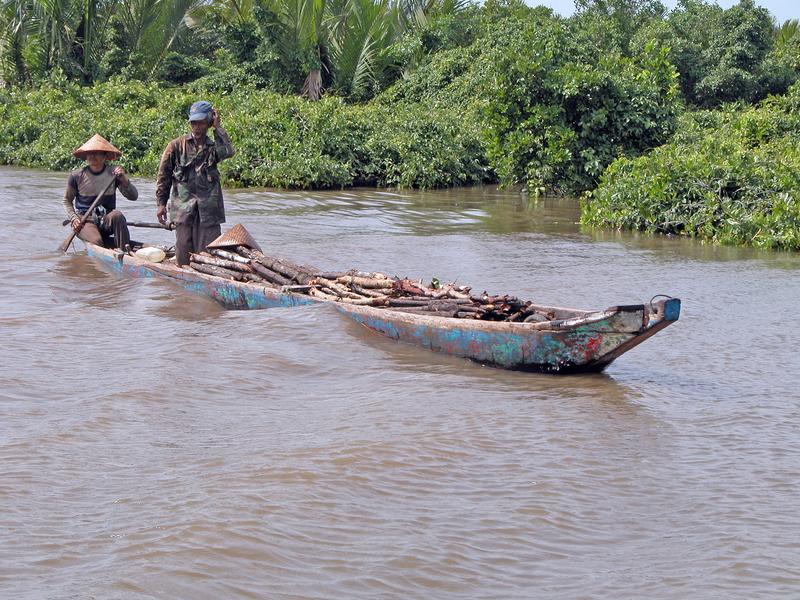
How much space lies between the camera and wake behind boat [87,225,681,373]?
17.7 ft

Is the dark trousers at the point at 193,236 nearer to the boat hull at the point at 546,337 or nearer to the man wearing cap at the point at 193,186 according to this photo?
the man wearing cap at the point at 193,186

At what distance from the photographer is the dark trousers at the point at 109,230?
350 inches

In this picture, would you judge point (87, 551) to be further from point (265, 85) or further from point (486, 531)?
point (265, 85)

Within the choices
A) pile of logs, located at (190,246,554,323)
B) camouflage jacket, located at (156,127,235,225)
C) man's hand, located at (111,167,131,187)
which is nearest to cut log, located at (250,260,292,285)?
pile of logs, located at (190,246,554,323)

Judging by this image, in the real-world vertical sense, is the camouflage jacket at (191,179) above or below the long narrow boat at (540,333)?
above

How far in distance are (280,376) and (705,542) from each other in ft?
9.41

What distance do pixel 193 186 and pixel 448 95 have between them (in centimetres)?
1483

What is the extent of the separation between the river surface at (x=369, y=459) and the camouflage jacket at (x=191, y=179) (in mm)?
643

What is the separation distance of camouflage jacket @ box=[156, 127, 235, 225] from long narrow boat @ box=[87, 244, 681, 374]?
69.3 inches

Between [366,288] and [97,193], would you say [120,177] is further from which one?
[366,288]

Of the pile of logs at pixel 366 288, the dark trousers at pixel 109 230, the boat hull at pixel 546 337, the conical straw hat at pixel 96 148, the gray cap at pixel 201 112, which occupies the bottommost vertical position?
the boat hull at pixel 546 337

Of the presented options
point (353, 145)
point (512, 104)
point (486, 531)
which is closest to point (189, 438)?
point (486, 531)

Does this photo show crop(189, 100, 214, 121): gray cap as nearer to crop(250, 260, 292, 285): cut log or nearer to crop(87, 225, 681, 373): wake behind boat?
crop(87, 225, 681, 373): wake behind boat

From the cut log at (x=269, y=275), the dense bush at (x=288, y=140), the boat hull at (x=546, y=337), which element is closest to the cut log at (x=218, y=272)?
the cut log at (x=269, y=275)
